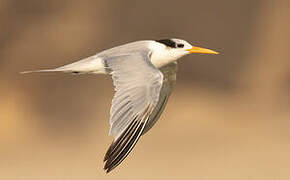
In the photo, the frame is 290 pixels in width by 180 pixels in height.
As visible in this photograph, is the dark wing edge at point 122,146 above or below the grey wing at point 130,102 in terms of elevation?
below

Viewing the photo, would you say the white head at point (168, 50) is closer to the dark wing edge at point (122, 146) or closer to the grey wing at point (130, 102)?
→ the grey wing at point (130, 102)

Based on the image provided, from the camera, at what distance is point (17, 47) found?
8.93 m

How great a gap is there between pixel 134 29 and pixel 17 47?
1176 millimetres

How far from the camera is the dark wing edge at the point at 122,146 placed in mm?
3980

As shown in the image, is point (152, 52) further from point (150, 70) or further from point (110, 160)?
point (110, 160)

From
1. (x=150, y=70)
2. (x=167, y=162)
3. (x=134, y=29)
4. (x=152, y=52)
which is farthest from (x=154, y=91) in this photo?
(x=134, y=29)

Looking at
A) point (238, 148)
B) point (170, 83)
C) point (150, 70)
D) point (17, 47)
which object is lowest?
point (238, 148)

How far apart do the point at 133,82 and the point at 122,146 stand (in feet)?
1.56

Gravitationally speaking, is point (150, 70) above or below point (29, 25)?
above

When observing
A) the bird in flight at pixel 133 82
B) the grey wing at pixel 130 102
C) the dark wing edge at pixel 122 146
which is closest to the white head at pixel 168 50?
the bird in flight at pixel 133 82

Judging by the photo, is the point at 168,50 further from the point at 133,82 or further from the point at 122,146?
the point at 122,146

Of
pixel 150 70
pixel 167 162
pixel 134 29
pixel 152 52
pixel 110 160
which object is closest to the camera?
pixel 110 160

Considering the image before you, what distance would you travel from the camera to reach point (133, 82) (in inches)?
172

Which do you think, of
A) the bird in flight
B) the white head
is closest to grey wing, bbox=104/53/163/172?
the bird in flight
